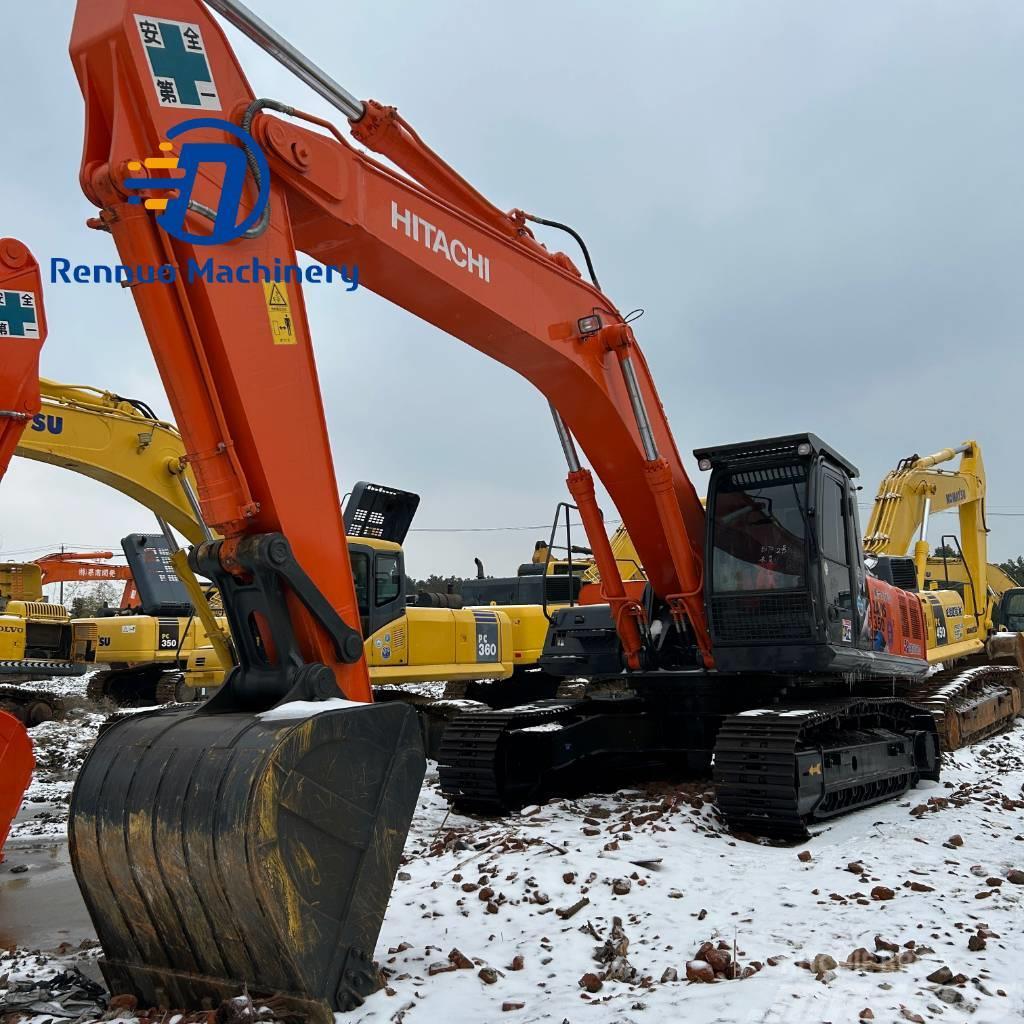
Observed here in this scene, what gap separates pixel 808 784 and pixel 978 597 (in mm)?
9331

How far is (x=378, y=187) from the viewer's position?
16.4ft

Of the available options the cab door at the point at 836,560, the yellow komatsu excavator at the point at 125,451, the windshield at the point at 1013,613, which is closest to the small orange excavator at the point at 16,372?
the yellow komatsu excavator at the point at 125,451

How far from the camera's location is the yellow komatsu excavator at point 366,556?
10.6 metres

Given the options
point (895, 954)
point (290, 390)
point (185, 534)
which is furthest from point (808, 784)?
point (185, 534)

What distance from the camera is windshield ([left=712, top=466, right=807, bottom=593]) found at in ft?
23.8

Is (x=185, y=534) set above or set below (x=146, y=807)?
above

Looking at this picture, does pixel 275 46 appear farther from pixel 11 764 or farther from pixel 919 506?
pixel 919 506

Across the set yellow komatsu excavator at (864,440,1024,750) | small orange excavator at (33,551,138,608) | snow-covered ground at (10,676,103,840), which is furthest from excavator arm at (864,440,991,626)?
small orange excavator at (33,551,138,608)

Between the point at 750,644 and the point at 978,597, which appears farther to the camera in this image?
the point at 978,597

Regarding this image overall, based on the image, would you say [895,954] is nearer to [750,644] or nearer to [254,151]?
[750,644]

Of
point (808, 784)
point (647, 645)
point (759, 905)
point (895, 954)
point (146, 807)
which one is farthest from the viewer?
point (647, 645)

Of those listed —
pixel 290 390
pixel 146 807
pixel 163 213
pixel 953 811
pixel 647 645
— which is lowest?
pixel 953 811

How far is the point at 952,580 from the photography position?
15234 mm

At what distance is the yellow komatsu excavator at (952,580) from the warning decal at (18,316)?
863 centimetres
